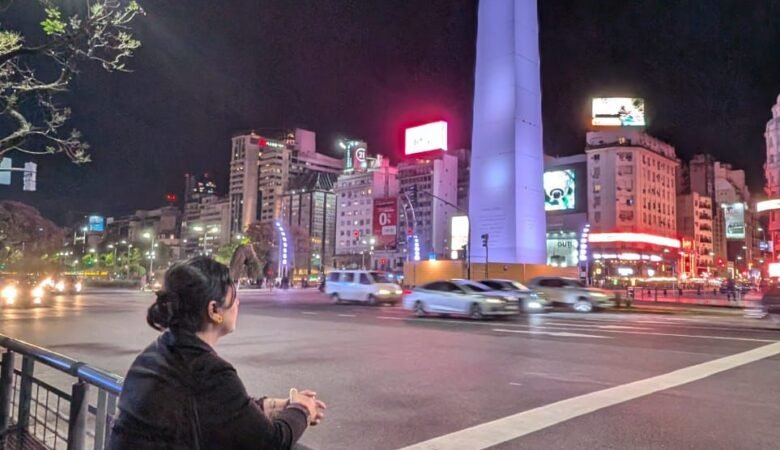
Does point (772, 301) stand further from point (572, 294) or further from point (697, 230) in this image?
point (697, 230)

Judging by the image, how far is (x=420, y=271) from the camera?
145ft

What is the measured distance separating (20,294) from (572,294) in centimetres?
3210

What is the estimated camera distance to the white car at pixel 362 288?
2952 centimetres

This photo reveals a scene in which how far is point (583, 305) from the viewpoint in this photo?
85.8ft

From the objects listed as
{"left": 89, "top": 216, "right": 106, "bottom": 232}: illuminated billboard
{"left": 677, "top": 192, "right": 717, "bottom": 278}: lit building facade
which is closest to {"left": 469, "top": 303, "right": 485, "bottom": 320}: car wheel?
{"left": 89, "top": 216, "right": 106, "bottom": 232}: illuminated billboard

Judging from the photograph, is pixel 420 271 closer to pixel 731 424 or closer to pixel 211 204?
pixel 731 424

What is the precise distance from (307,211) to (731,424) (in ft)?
512

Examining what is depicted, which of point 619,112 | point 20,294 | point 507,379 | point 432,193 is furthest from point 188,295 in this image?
point 432,193

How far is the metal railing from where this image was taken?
3.19 metres

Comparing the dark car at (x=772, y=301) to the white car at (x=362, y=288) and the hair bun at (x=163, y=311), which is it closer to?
the white car at (x=362, y=288)

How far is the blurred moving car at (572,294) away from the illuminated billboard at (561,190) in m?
53.4

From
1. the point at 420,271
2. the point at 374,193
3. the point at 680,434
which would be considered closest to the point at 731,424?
the point at 680,434

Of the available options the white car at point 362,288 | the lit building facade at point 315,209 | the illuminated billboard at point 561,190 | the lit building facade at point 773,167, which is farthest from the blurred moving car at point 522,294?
the lit building facade at point 315,209

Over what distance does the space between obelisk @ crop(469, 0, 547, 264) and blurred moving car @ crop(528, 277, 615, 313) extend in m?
9.35
